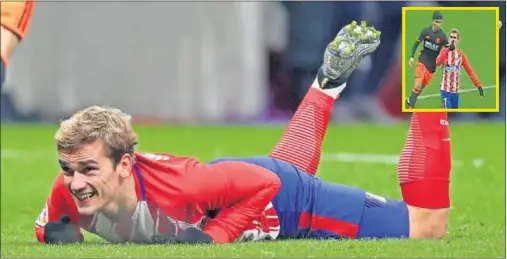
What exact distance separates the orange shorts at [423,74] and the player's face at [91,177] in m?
1.54

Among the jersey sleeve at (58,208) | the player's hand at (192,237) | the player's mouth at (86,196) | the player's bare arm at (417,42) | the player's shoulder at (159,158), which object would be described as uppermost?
the player's bare arm at (417,42)

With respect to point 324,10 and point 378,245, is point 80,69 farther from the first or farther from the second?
point 378,245

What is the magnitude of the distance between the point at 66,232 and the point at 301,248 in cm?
124

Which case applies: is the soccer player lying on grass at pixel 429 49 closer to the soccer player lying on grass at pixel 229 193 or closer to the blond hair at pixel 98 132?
the soccer player lying on grass at pixel 229 193

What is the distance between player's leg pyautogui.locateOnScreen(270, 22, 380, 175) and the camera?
7.51 meters

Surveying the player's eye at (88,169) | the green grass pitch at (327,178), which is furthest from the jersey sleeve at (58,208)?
the player's eye at (88,169)

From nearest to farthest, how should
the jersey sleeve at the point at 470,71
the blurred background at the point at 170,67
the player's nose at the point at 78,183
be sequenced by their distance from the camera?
the player's nose at the point at 78,183
the jersey sleeve at the point at 470,71
the blurred background at the point at 170,67

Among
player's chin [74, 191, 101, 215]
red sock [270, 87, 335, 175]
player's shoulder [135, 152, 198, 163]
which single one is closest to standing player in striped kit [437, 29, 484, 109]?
red sock [270, 87, 335, 175]

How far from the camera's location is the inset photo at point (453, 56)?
661 cm

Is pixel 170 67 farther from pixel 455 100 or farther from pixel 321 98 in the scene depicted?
pixel 455 100

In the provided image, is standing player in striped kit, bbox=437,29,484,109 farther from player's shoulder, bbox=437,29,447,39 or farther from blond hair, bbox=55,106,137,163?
blond hair, bbox=55,106,137,163

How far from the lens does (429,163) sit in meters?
7.30

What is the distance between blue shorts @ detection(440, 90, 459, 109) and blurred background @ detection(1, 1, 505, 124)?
1319 cm

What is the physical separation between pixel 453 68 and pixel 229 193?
1256mm
